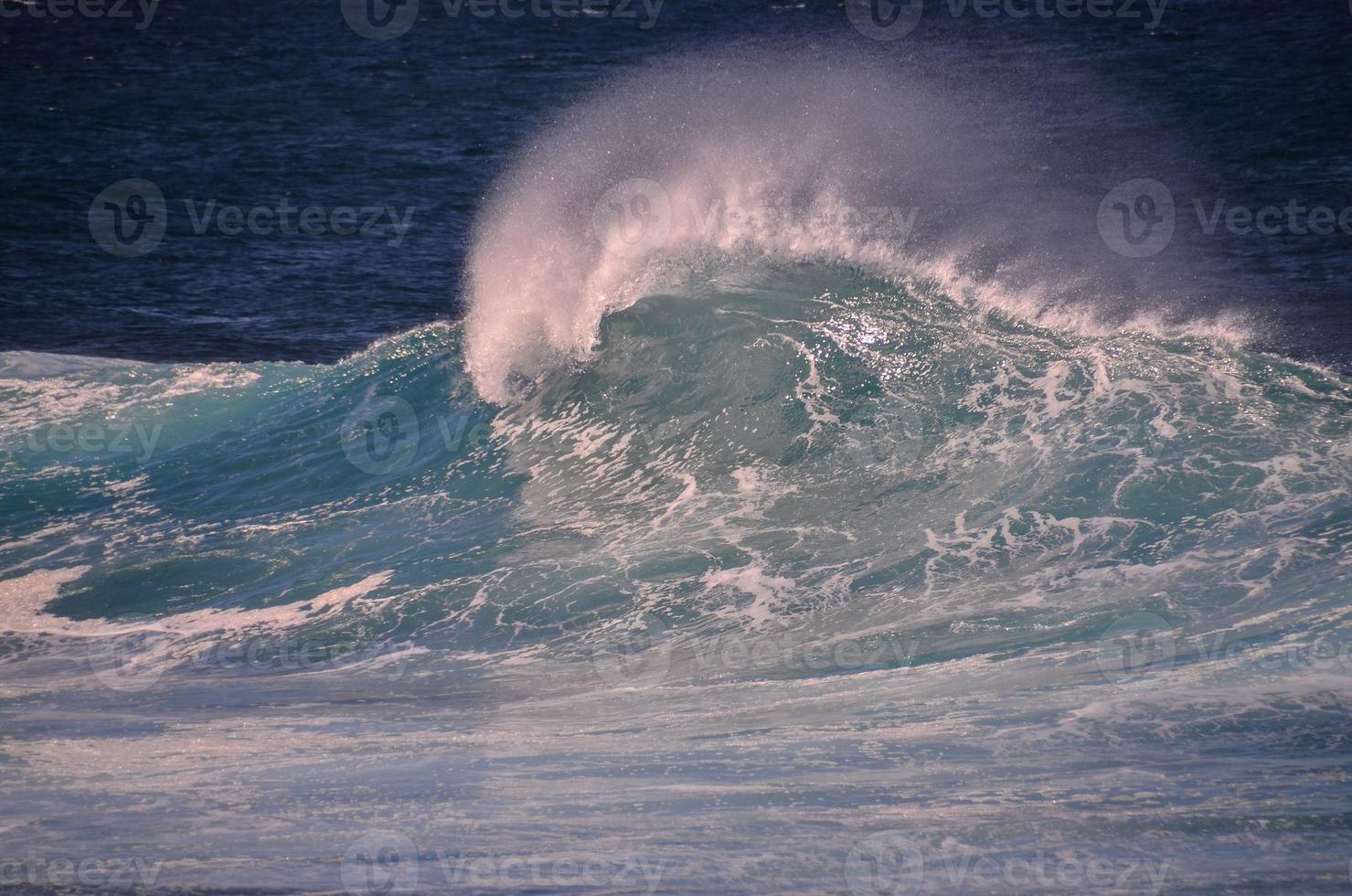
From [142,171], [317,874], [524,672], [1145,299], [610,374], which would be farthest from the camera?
[142,171]

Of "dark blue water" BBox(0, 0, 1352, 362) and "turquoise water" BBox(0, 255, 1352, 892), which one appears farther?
"dark blue water" BBox(0, 0, 1352, 362)

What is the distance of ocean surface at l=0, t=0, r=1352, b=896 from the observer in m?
5.56

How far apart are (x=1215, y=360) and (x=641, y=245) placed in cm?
539

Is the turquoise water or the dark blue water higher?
the dark blue water

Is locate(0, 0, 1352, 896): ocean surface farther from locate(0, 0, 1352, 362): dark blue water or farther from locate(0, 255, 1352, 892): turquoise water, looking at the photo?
locate(0, 0, 1352, 362): dark blue water

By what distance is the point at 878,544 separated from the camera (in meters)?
9.21

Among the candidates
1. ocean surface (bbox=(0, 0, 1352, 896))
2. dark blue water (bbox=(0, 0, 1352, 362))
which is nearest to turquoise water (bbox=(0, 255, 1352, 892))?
ocean surface (bbox=(0, 0, 1352, 896))

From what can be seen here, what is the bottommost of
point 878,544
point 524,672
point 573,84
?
point 524,672

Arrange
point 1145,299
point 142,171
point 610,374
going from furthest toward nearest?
point 142,171 < point 1145,299 < point 610,374

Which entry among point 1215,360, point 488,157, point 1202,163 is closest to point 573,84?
point 488,157

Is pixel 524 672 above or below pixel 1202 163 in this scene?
below

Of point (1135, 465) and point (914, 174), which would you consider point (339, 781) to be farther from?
point (914, 174)

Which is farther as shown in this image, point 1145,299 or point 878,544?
point 1145,299

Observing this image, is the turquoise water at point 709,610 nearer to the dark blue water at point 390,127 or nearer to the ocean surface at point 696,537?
the ocean surface at point 696,537
